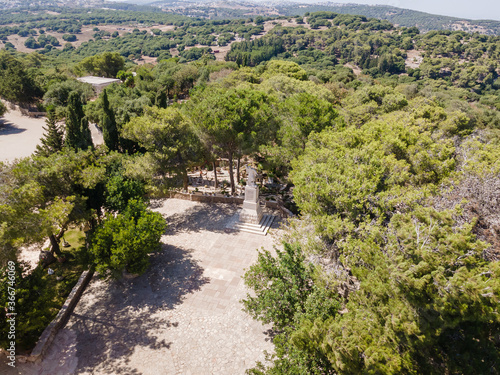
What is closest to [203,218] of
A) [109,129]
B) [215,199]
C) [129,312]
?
[215,199]

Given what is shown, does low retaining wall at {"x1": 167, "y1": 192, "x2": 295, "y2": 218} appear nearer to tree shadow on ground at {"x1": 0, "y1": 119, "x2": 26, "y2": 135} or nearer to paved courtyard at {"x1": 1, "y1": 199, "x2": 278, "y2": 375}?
paved courtyard at {"x1": 1, "y1": 199, "x2": 278, "y2": 375}

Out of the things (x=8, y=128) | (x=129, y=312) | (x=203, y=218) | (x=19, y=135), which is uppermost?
(x=8, y=128)

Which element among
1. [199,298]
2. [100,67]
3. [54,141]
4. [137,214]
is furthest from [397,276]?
[100,67]

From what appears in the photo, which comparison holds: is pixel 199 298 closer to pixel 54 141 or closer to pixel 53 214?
pixel 53 214

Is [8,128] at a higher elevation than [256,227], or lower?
higher

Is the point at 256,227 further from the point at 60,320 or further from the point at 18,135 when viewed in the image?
the point at 18,135

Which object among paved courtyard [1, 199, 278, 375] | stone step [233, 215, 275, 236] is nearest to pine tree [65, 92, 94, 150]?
paved courtyard [1, 199, 278, 375]

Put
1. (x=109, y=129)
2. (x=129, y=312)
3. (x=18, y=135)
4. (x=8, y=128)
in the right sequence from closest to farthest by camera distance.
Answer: (x=129, y=312) < (x=109, y=129) < (x=18, y=135) < (x=8, y=128)
